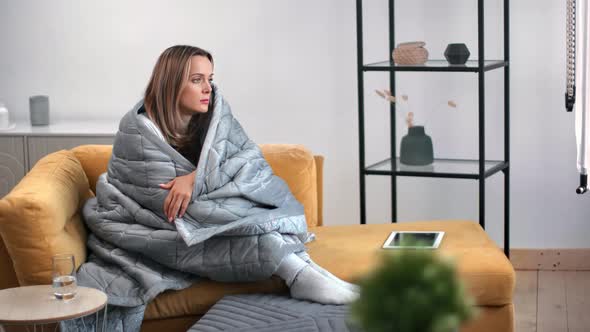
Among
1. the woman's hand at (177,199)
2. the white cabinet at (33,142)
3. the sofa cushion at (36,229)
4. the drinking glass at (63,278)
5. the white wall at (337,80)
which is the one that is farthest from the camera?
the white cabinet at (33,142)

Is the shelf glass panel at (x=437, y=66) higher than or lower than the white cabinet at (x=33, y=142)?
higher

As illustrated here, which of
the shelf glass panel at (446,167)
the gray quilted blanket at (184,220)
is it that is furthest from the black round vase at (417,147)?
the gray quilted blanket at (184,220)

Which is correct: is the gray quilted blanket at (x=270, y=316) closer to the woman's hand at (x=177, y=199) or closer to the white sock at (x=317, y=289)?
the white sock at (x=317, y=289)

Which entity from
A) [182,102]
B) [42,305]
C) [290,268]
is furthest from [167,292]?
[182,102]

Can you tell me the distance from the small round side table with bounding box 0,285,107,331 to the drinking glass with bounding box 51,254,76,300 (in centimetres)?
2

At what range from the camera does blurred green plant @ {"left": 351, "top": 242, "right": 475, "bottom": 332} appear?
2.03 ft

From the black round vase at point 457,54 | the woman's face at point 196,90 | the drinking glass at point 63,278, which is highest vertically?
the black round vase at point 457,54

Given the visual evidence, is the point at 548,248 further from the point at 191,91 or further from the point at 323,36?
the point at 191,91

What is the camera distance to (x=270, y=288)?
2980 millimetres

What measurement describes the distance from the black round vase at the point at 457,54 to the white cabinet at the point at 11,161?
2148mm

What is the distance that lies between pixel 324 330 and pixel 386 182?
2.05 meters

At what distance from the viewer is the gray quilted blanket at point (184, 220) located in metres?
2.93

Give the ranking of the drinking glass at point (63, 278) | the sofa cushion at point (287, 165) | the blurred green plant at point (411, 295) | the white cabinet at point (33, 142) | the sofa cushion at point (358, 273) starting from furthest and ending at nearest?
the white cabinet at point (33, 142) < the sofa cushion at point (287, 165) < the sofa cushion at point (358, 273) < the drinking glass at point (63, 278) < the blurred green plant at point (411, 295)

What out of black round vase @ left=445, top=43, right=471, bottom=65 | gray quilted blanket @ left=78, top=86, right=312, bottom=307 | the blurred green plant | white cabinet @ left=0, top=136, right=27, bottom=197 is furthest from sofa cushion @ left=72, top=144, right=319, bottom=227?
the blurred green plant
